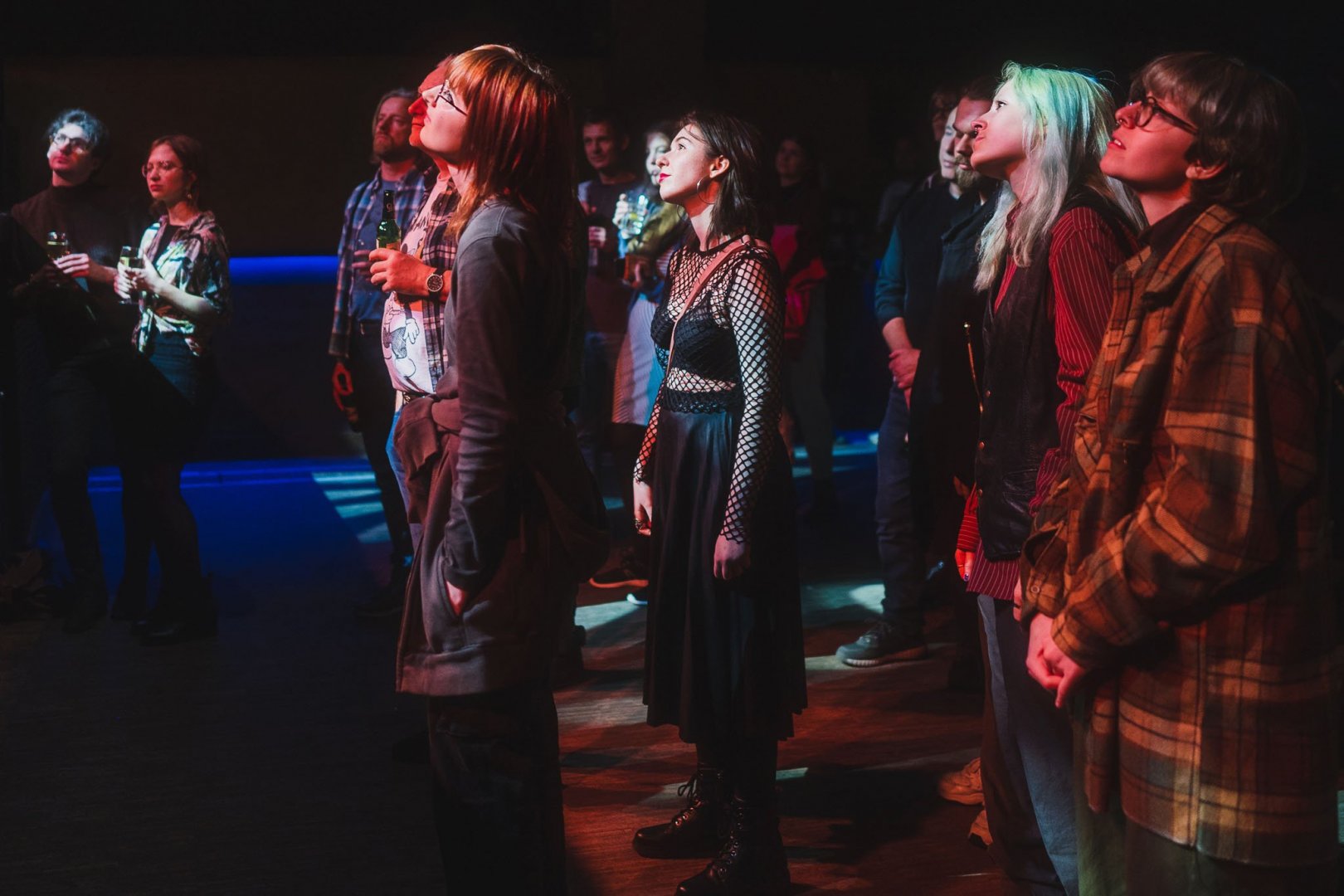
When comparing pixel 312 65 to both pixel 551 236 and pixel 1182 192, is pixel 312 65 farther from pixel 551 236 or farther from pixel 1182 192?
pixel 1182 192

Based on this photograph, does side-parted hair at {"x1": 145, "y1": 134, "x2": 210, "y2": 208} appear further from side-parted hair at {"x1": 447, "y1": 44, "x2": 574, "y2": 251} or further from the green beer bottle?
side-parted hair at {"x1": 447, "y1": 44, "x2": 574, "y2": 251}


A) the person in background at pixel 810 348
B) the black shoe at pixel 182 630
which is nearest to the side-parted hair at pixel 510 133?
the black shoe at pixel 182 630

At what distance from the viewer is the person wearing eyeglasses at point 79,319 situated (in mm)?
4656

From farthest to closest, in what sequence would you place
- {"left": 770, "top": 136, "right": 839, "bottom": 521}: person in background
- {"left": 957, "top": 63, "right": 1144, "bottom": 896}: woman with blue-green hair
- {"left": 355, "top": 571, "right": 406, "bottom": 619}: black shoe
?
1. {"left": 770, "top": 136, "right": 839, "bottom": 521}: person in background
2. {"left": 355, "top": 571, "right": 406, "bottom": 619}: black shoe
3. {"left": 957, "top": 63, "right": 1144, "bottom": 896}: woman with blue-green hair

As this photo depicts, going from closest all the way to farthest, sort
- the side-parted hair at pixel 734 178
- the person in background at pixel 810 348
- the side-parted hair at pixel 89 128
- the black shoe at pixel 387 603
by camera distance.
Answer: the side-parted hair at pixel 734 178 → the black shoe at pixel 387 603 → the side-parted hair at pixel 89 128 → the person in background at pixel 810 348

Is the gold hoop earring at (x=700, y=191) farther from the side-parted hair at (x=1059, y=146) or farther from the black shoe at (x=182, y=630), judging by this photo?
the black shoe at (x=182, y=630)

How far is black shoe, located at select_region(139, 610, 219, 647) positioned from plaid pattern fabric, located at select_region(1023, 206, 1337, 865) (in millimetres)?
3526

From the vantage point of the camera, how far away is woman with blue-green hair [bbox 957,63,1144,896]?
2.15m

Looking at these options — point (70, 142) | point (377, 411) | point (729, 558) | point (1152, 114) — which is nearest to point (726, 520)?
point (729, 558)

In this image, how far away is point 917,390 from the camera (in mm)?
3404

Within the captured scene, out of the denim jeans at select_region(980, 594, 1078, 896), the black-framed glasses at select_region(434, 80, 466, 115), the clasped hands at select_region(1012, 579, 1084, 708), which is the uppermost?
the black-framed glasses at select_region(434, 80, 466, 115)

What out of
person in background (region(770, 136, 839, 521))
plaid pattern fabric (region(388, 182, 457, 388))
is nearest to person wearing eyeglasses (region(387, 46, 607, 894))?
plaid pattern fabric (region(388, 182, 457, 388))

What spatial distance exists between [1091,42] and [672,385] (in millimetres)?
7683

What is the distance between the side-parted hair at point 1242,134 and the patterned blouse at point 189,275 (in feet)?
11.6
